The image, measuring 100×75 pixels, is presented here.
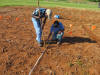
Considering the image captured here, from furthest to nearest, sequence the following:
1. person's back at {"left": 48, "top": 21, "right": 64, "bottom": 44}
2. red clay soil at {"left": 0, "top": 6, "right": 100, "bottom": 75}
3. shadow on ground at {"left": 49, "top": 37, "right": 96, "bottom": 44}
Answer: shadow on ground at {"left": 49, "top": 37, "right": 96, "bottom": 44}, person's back at {"left": 48, "top": 21, "right": 64, "bottom": 44}, red clay soil at {"left": 0, "top": 6, "right": 100, "bottom": 75}

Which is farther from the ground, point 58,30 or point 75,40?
point 58,30

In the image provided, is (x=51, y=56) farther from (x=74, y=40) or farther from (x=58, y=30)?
(x=74, y=40)

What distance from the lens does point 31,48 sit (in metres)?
4.91

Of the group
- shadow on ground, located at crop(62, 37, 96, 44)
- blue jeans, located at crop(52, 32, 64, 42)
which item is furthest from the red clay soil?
blue jeans, located at crop(52, 32, 64, 42)

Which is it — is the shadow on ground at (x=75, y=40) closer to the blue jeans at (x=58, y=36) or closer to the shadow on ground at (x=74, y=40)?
the shadow on ground at (x=74, y=40)

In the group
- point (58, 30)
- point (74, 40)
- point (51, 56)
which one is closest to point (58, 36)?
point (58, 30)

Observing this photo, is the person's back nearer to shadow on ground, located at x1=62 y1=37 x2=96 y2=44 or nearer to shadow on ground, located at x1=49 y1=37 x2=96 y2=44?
shadow on ground, located at x1=49 y1=37 x2=96 y2=44

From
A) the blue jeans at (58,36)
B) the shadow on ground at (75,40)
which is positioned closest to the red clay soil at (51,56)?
the shadow on ground at (75,40)

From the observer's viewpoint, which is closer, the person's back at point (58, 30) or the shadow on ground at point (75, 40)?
the person's back at point (58, 30)

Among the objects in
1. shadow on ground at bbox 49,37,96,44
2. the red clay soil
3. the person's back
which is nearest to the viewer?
the red clay soil

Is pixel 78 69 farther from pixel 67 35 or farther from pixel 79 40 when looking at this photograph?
pixel 67 35

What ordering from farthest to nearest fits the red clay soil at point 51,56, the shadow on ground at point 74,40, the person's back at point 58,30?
the shadow on ground at point 74,40
the person's back at point 58,30
the red clay soil at point 51,56

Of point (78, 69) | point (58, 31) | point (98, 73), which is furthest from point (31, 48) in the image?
point (98, 73)

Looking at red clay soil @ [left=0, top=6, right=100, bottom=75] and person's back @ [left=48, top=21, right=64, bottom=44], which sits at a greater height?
person's back @ [left=48, top=21, right=64, bottom=44]
